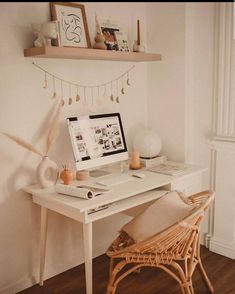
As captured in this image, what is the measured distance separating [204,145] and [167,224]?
1047 mm

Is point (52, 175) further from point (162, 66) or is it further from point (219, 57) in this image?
point (219, 57)

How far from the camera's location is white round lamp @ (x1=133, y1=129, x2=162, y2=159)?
2.72m

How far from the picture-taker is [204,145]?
9.23ft

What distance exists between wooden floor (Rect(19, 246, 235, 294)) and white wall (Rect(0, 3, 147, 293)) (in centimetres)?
9

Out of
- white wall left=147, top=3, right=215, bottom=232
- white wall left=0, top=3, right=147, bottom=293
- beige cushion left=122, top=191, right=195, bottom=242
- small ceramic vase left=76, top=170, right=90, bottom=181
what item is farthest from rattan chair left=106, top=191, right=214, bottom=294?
white wall left=147, top=3, right=215, bottom=232

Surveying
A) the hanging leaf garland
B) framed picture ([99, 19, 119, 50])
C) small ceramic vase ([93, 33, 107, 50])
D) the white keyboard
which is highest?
framed picture ([99, 19, 119, 50])

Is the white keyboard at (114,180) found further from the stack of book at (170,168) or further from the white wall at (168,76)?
the white wall at (168,76)

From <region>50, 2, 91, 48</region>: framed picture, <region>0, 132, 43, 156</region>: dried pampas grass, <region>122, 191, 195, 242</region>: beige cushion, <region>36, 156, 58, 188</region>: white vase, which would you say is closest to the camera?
<region>122, 191, 195, 242</region>: beige cushion

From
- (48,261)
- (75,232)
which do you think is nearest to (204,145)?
(75,232)

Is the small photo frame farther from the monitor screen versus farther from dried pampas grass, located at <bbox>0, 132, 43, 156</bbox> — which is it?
dried pampas grass, located at <bbox>0, 132, 43, 156</bbox>

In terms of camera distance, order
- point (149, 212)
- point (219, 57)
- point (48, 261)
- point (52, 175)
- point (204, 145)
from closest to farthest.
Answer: point (149, 212)
point (52, 175)
point (48, 261)
point (219, 57)
point (204, 145)

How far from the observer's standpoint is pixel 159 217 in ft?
6.56

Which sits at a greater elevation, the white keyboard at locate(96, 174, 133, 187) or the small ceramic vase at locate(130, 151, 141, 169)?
the small ceramic vase at locate(130, 151, 141, 169)

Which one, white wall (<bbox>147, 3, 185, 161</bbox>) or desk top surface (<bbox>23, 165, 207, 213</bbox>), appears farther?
white wall (<bbox>147, 3, 185, 161</bbox>)
